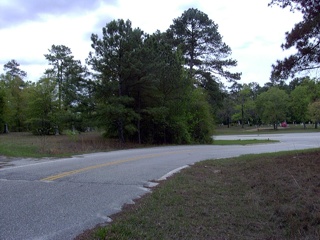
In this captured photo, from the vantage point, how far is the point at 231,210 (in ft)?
18.4

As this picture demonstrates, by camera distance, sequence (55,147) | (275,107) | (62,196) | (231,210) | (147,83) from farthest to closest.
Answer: (275,107)
(147,83)
(55,147)
(62,196)
(231,210)

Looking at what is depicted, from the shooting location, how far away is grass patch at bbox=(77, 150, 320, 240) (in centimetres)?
451

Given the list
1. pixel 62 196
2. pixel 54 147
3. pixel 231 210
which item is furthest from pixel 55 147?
pixel 231 210

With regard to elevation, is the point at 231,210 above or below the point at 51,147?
below

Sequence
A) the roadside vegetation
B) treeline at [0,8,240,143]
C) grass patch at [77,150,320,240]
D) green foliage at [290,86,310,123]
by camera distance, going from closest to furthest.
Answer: grass patch at [77,150,320,240]
the roadside vegetation
treeline at [0,8,240,143]
green foliage at [290,86,310,123]

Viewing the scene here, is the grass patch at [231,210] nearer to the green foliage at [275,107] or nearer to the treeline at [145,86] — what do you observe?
the treeline at [145,86]

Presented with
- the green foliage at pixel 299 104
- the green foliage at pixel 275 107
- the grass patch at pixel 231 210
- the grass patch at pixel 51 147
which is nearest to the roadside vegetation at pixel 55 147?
the grass patch at pixel 51 147

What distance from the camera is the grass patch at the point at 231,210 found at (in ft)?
14.8

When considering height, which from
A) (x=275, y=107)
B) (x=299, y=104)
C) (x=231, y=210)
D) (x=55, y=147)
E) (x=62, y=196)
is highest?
(x=299, y=104)

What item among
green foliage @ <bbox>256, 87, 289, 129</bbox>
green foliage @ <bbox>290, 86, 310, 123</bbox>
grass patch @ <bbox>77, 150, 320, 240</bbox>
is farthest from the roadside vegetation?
green foliage @ <bbox>290, 86, 310, 123</bbox>

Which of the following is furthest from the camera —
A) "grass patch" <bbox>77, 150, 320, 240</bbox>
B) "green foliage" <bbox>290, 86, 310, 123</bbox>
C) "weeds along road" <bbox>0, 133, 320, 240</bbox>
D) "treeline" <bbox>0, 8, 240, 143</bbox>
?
"green foliage" <bbox>290, 86, 310, 123</bbox>

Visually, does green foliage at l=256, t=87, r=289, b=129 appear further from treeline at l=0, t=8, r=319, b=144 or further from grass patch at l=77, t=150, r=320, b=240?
grass patch at l=77, t=150, r=320, b=240

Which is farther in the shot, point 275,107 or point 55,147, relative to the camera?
point 275,107

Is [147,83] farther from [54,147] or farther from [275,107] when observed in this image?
[275,107]
